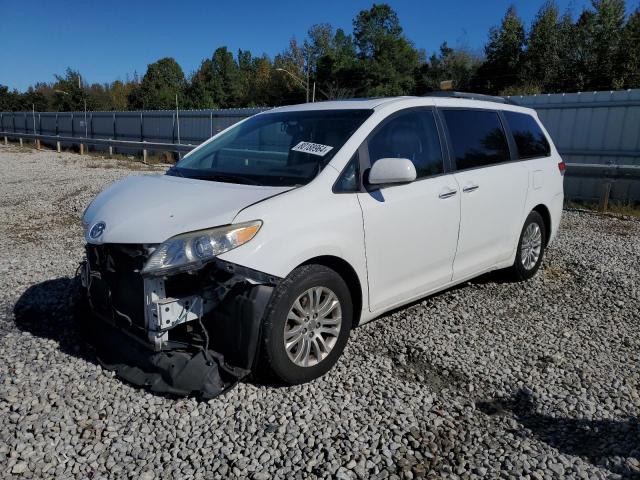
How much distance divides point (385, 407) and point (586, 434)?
1.15 meters

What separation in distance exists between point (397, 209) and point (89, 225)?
7.07 ft

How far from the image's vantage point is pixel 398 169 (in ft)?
11.7

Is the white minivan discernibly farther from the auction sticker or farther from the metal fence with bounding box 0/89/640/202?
the metal fence with bounding box 0/89/640/202

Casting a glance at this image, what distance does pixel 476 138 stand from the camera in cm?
475

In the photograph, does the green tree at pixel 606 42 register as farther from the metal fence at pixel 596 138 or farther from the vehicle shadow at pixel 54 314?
the vehicle shadow at pixel 54 314

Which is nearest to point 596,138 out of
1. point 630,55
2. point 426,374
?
point 426,374

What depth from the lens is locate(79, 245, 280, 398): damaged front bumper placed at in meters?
3.02

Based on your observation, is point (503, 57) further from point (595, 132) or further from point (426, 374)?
point (426, 374)

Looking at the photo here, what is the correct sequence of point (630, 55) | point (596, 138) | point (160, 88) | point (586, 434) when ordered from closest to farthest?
point (586, 434)
point (596, 138)
point (630, 55)
point (160, 88)

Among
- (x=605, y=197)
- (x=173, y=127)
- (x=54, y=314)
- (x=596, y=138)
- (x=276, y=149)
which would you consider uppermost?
(x=596, y=138)

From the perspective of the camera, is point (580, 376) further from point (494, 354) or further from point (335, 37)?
point (335, 37)

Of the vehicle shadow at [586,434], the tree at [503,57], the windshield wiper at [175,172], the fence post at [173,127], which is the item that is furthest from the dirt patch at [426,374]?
the tree at [503,57]

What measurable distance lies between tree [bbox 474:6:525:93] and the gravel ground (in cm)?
3935

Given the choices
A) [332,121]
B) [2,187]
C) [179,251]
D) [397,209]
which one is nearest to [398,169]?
[397,209]
